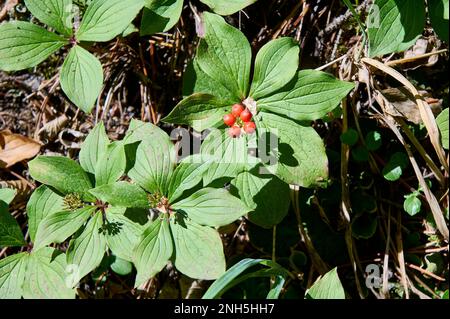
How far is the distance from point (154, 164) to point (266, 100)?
51 centimetres

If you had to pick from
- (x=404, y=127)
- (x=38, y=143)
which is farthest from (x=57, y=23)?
(x=404, y=127)

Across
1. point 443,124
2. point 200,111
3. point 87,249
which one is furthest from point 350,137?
point 87,249

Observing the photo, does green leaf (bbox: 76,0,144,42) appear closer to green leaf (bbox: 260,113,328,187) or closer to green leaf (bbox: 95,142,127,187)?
green leaf (bbox: 95,142,127,187)

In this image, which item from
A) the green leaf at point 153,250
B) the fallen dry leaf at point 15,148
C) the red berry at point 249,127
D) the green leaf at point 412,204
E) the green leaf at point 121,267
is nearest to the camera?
the red berry at point 249,127

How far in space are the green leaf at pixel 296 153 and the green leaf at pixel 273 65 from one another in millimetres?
103

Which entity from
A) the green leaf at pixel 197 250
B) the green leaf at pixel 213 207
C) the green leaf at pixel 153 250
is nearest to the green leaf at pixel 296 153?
the green leaf at pixel 213 207

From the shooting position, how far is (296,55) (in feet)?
6.41

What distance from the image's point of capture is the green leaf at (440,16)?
6.31ft

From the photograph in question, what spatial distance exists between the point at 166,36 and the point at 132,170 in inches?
33.0

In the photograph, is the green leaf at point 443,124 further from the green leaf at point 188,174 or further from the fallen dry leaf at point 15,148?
the fallen dry leaf at point 15,148

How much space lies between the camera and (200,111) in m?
1.98

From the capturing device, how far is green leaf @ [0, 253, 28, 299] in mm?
2197

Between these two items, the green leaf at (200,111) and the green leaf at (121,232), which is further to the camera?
the green leaf at (121,232)

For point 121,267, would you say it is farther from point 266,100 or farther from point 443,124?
point 443,124
